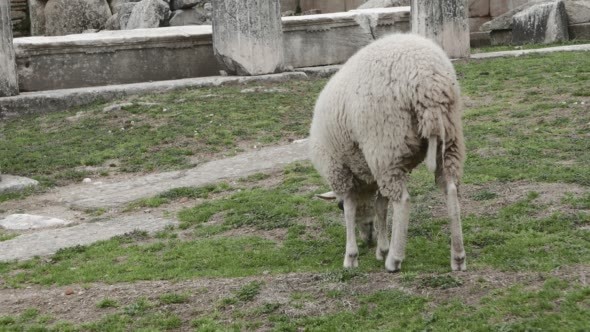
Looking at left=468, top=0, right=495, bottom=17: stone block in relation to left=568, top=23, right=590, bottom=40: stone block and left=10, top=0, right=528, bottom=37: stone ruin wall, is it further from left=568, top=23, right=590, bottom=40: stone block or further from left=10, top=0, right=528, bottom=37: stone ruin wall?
left=568, top=23, right=590, bottom=40: stone block

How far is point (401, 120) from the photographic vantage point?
6.16m

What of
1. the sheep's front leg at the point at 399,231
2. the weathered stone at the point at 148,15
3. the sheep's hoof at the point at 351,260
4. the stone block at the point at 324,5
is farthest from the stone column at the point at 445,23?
the stone block at the point at 324,5

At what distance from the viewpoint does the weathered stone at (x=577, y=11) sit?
18.2m

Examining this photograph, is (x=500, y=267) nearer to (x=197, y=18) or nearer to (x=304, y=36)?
(x=304, y=36)

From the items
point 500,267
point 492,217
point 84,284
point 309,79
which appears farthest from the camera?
point 309,79

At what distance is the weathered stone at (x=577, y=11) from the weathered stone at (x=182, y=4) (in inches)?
367

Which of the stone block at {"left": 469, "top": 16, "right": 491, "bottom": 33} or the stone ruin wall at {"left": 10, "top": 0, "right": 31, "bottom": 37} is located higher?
the stone ruin wall at {"left": 10, "top": 0, "right": 31, "bottom": 37}

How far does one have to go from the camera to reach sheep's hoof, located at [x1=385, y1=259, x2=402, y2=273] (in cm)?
640

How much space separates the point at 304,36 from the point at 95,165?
5.97m

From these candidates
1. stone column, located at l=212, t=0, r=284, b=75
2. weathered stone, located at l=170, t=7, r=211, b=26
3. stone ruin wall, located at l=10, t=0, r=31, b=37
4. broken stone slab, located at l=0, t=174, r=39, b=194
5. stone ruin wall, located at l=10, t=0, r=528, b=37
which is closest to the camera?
broken stone slab, located at l=0, t=174, r=39, b=194

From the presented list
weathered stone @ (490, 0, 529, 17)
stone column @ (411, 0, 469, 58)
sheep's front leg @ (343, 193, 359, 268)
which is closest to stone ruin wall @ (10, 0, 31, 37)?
weathered stone @ (490, 0, 529, 17)

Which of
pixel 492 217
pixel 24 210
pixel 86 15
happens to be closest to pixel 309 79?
pixel 24 210

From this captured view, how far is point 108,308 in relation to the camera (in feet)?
20.6

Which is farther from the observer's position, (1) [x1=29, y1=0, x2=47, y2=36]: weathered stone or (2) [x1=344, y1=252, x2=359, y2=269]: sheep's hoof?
(1) [x1=29, y1=0, x2=47, y2=36]: weathered stone
